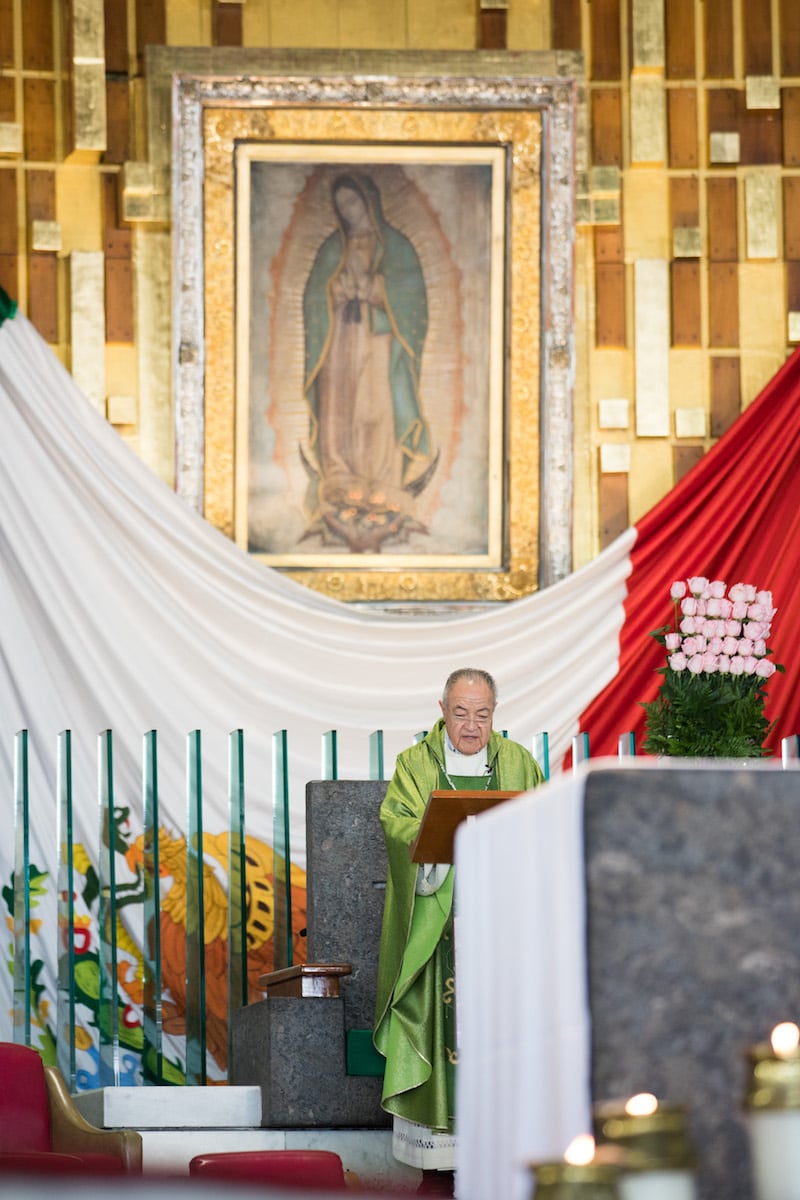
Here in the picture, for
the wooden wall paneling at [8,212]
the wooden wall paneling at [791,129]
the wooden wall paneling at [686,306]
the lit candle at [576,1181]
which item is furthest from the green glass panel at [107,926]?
the lit candle at [576,1181]

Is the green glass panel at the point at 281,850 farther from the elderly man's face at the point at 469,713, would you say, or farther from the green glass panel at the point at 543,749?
the elderly man's face at the point at 469,713

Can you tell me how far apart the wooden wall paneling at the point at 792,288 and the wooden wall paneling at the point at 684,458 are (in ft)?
2.50

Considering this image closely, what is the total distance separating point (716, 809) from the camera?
249 centimetres

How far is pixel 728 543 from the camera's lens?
8.26 metres

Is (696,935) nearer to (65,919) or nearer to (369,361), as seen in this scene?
(65,919)

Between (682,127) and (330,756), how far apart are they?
3.42 m

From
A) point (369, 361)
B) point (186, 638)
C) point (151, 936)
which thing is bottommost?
point (151, 936)

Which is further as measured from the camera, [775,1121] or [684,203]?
[684,203]

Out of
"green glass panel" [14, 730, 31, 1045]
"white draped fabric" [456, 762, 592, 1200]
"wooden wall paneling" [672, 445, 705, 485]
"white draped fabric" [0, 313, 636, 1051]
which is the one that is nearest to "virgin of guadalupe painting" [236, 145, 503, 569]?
"white draped fabric" [0, 313, 636, 1051]

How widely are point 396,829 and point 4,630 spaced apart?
2867 millimetres

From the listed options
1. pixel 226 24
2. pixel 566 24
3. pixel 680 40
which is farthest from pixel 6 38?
pixel 680 40

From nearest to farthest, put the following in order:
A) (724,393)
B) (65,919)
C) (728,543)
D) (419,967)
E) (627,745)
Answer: (419,967), (65,919), (627,745), (728,543), (724,393)

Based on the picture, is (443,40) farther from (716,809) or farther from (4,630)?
(716,809)

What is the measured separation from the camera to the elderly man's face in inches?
227
